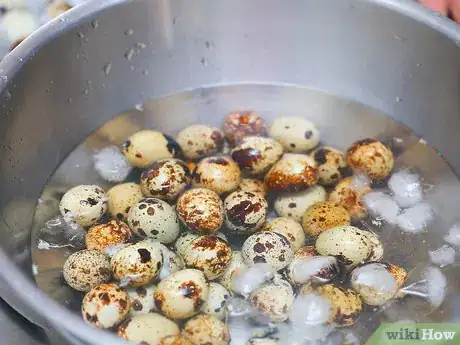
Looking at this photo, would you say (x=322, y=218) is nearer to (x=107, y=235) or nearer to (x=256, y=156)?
(x=256, y=156)

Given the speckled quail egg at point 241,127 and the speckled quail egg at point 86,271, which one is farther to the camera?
the speckled quail egg at point 241,127

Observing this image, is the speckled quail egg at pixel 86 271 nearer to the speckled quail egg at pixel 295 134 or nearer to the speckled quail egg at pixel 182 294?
the speckled quail egg at pixel 182 294

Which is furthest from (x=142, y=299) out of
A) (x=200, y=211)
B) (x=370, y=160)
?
(x=370, y=160)

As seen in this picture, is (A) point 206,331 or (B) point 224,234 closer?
(A) point 206,331

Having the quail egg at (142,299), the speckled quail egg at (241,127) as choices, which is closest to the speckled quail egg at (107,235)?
the quail egg at (142,299)

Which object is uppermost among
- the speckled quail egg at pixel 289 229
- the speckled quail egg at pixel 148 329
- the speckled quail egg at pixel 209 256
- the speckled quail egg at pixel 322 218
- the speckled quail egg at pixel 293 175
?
the speckled quail egg at pixel 293 175

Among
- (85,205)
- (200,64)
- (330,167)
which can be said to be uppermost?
(200,64)
